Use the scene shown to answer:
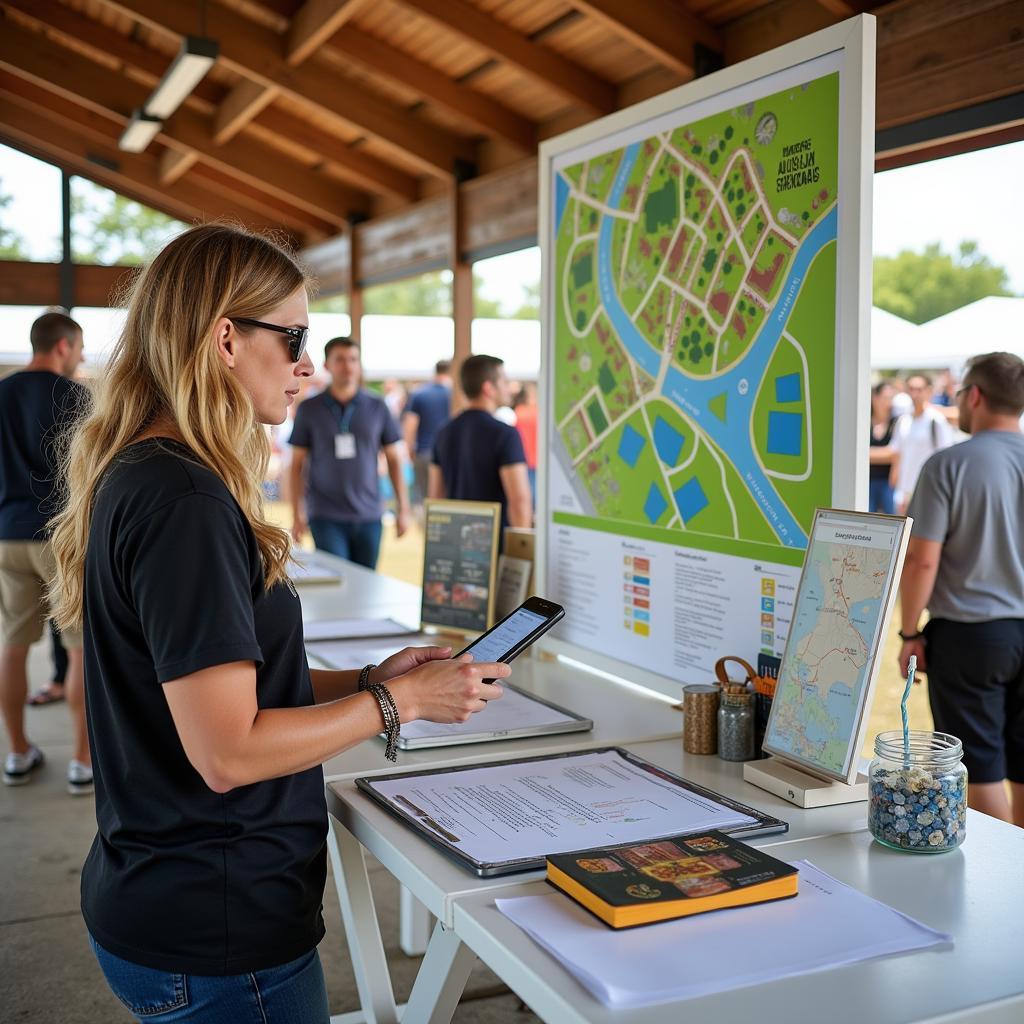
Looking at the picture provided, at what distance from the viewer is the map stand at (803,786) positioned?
4.98 feet

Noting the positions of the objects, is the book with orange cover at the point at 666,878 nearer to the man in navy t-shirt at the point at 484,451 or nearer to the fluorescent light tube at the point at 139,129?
the man in navy t-shirt at the point at 484,451

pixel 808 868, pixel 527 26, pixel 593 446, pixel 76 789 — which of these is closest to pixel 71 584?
pixel 808 868

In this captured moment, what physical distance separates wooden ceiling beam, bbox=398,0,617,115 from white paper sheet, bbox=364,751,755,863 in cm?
422

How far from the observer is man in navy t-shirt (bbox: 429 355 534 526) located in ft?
14.7

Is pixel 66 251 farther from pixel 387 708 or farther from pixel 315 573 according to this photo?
pixel 387 708

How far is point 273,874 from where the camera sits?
4.10 ft

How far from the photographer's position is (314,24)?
5.76 meters

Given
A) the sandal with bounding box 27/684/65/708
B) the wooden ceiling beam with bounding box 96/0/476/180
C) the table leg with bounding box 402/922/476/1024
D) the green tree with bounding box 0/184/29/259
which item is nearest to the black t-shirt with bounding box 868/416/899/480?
the wooden ceiling beam with bounding box 96/0/476/180

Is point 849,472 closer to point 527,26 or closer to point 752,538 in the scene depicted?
point 752,538

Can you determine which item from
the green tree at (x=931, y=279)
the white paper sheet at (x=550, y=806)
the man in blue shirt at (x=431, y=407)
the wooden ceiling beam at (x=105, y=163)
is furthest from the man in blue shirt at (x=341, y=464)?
the green tree at (x=931, y=279)

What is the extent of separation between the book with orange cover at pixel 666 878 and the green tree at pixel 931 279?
14.9 m

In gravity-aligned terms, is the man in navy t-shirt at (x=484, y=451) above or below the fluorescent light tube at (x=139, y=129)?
below

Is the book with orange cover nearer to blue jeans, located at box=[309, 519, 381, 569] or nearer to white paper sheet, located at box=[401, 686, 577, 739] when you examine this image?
white paper sheet, located at box=[401, 686, 577, 739]

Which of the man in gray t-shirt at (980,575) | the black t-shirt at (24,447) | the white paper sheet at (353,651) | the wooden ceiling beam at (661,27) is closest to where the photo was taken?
the white paper sheet at (353,651)
